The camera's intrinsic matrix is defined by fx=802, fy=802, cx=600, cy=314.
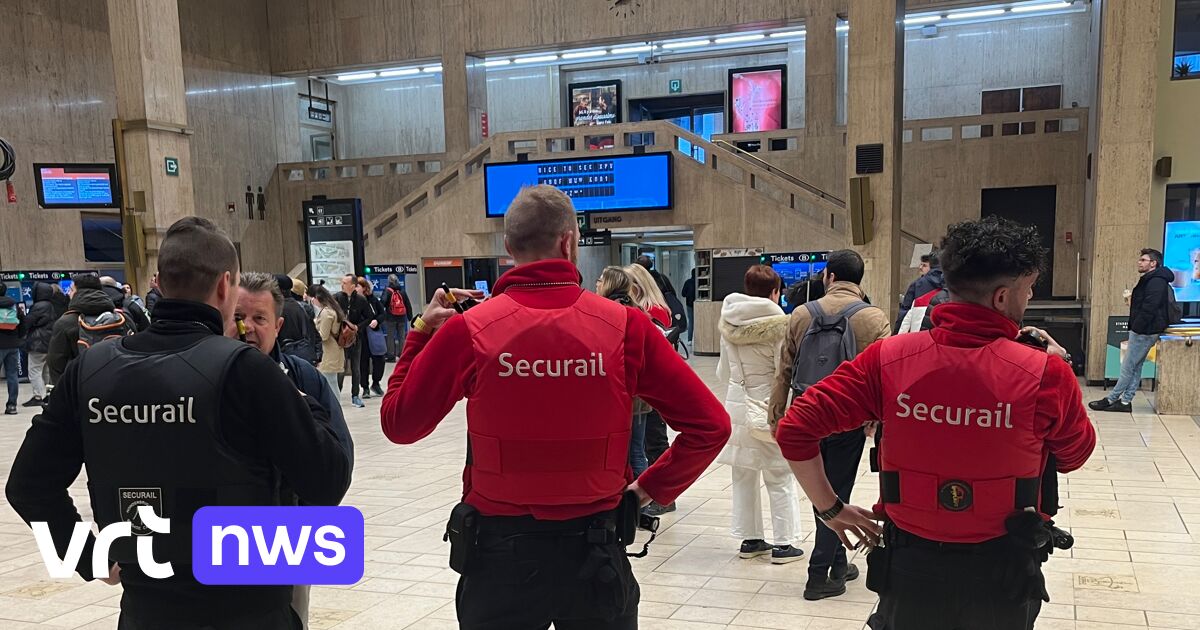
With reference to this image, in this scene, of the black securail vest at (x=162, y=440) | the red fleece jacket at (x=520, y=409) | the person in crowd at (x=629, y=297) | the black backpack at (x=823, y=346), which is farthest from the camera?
the person in crowd at (x=629, y=297)

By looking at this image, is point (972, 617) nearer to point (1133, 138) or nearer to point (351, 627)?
point (351, 627)

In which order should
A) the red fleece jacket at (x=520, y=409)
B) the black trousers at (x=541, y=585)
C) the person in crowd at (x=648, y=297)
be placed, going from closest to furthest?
the black trousers at (x=541, y=585)
the red fleece jacket at (x=520, y=409)
the person in crowd at (x=648, y=297)

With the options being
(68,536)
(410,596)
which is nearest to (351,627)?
(410,596)

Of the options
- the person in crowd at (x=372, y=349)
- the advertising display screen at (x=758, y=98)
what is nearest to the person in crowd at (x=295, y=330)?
the person in crowd at (x=372, y=349)

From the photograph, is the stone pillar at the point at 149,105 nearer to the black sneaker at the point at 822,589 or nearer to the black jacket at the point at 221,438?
the black sneaker at the point at 822,589

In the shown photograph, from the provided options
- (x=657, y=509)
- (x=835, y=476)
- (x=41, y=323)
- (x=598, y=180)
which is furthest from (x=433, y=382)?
(x=598, y=180)

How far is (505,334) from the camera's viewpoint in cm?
188

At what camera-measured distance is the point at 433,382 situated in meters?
1.93

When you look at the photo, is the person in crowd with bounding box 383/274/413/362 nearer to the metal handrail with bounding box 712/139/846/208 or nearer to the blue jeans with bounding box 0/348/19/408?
the blue jeans with bounding box 0/348/19/408

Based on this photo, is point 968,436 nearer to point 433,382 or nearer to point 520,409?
point 520,409

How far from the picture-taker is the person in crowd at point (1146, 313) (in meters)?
Answer: 7.95

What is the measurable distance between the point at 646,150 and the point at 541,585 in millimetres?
12801

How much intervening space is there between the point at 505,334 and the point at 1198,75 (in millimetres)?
12055

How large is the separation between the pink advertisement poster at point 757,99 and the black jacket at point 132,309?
43.2 feet
